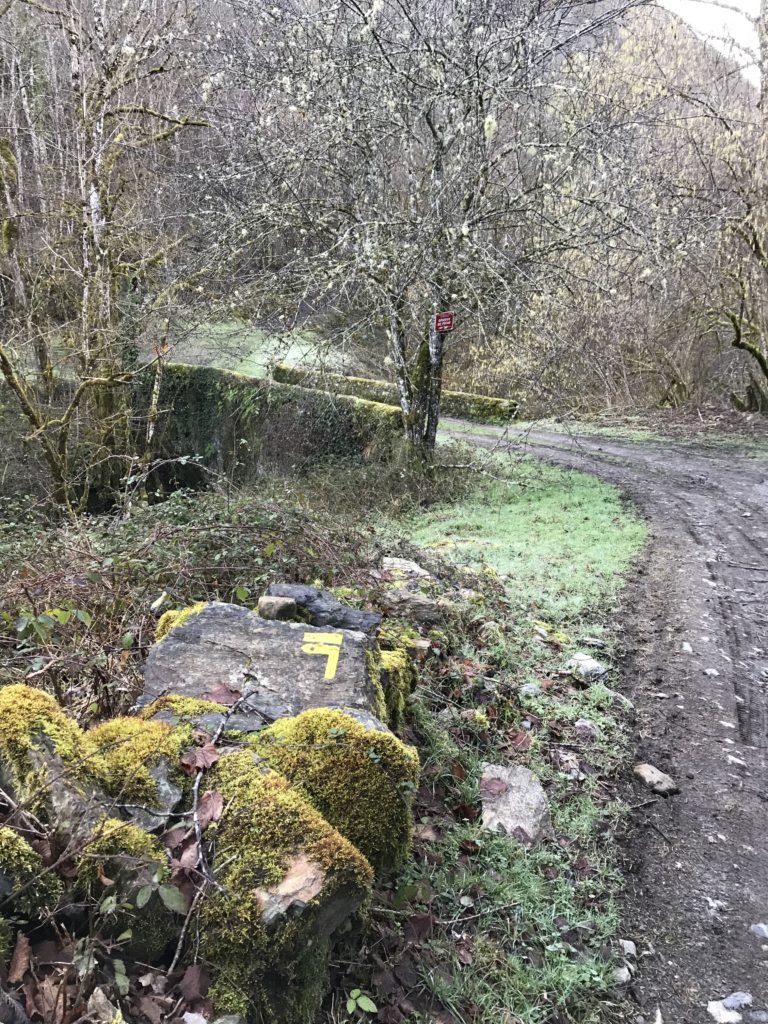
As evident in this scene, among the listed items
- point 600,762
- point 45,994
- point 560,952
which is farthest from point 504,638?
point 45,994

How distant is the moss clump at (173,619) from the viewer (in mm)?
3291

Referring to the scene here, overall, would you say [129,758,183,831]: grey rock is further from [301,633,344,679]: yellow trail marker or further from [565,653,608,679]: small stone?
[565,653,608,679]: small stone

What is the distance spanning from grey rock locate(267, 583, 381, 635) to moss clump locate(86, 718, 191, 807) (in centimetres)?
132

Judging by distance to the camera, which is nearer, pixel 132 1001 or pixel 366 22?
pixel 132 1001

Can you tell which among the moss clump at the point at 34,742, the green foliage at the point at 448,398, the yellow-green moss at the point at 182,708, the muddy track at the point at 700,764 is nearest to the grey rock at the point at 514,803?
the muddy track at the point at 700,764

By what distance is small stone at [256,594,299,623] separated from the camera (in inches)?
137

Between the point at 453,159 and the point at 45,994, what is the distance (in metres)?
10.00

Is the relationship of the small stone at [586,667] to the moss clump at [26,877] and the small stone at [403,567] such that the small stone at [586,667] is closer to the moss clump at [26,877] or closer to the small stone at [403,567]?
the small stone at [403,567]

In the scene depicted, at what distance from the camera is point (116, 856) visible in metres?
1.69

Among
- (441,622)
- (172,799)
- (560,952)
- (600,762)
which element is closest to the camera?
(172,799)

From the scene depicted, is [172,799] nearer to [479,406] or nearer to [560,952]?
[560,952]

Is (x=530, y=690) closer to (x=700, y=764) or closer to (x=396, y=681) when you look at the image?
(x=700, y=764)

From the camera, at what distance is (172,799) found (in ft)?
6.85

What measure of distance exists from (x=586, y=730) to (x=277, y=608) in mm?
2008
